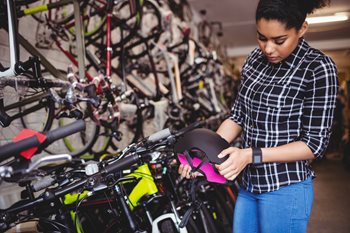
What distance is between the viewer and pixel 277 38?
3.85ft

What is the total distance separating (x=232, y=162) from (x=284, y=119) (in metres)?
0.29

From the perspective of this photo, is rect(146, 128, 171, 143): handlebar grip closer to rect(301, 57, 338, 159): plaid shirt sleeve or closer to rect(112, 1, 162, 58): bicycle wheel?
rect(301, 57, 338, 159): plaid shirt sleeve

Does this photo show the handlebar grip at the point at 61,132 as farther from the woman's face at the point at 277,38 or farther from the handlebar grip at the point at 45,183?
the woman's face at the point at 277,38

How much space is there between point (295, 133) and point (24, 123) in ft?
6.23

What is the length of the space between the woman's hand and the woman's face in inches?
15.4

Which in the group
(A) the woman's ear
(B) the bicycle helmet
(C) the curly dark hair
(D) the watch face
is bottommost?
(D) the watch face

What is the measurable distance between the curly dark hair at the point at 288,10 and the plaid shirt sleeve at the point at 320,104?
0.17m

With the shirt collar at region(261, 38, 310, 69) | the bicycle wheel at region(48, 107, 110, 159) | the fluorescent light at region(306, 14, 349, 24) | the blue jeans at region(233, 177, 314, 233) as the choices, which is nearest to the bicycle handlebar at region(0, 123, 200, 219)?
the blue jeans at region(233, 177, 314, 233)

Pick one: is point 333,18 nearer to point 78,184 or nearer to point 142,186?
point 142,186

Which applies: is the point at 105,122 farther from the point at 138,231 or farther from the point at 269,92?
the point at 269,92

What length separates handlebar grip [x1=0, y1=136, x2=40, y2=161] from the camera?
0.73 meters

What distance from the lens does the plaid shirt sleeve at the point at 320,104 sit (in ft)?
3.76

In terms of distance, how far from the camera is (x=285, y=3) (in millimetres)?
1142

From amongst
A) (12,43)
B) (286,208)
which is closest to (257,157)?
(286,208)
